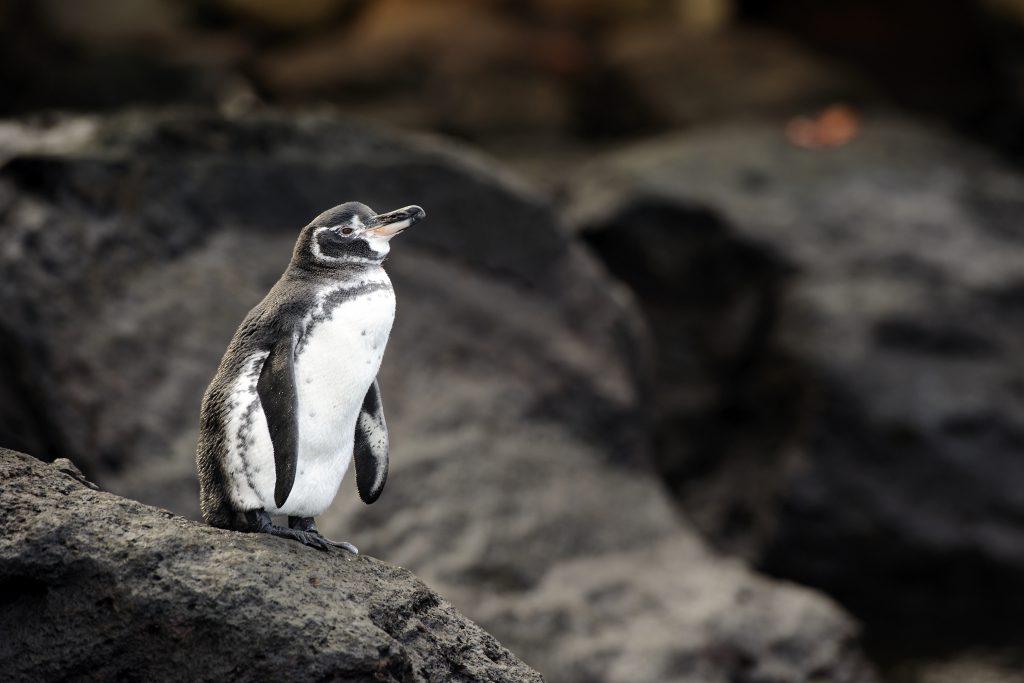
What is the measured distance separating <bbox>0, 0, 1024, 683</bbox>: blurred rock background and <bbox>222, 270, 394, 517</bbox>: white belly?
202cm

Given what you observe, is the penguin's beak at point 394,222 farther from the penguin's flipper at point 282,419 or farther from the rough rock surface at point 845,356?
the rough rock surface at point 845,356

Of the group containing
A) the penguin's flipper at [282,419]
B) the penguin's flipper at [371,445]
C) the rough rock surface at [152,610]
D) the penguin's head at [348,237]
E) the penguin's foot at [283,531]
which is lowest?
the rough rock surface at [152,610]

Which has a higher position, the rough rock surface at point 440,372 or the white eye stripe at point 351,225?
the rough rock surface at point 440,372

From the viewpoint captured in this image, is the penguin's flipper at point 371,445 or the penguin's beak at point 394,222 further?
the penguin's flipper at point 371,445

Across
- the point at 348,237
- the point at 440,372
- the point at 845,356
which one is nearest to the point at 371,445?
the point at 348,237

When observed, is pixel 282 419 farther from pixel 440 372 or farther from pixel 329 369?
pixel 440 372

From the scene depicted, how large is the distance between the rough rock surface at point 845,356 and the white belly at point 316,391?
4847 millimetres

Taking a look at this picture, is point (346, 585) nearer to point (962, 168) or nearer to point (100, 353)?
point (100, 353)

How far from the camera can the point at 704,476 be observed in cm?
771

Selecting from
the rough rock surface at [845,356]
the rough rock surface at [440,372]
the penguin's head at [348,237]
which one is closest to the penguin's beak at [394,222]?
the penguin's head at [348,237]

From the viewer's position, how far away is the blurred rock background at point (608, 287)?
14.8 feet

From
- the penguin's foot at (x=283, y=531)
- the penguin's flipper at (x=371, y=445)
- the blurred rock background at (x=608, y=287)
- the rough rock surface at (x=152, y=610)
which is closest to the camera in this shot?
the rough rock surface at (x=152, y=610)

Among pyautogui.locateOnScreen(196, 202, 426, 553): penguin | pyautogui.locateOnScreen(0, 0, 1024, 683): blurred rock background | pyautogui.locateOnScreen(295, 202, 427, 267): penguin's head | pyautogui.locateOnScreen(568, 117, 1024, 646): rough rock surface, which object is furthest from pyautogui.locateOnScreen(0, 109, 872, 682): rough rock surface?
pyautogui.locateOnScreen(295, 202, 427, 267): penguin's head

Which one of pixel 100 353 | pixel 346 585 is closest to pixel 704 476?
pixel 100 353
